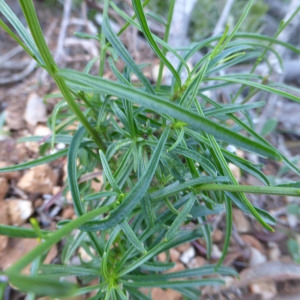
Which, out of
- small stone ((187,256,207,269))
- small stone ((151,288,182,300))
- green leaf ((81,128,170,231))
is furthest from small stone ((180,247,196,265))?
green leaf ((81,128,170,231))

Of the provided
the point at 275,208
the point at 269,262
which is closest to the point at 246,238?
the point at 269,262

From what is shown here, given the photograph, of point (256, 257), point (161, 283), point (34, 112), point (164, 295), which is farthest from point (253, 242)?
point (34, 112)

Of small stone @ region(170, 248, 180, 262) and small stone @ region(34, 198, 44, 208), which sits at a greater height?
small stone @ region(34, 198, 44, 208)

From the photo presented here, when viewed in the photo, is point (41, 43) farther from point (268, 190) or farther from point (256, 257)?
point (256, 257)

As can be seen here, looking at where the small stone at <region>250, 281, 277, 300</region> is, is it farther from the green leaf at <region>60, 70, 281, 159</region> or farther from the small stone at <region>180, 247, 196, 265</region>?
the green leaf at <region>60, 70, 281, 159</region>

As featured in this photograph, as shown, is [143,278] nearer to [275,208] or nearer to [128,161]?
[128,161]
